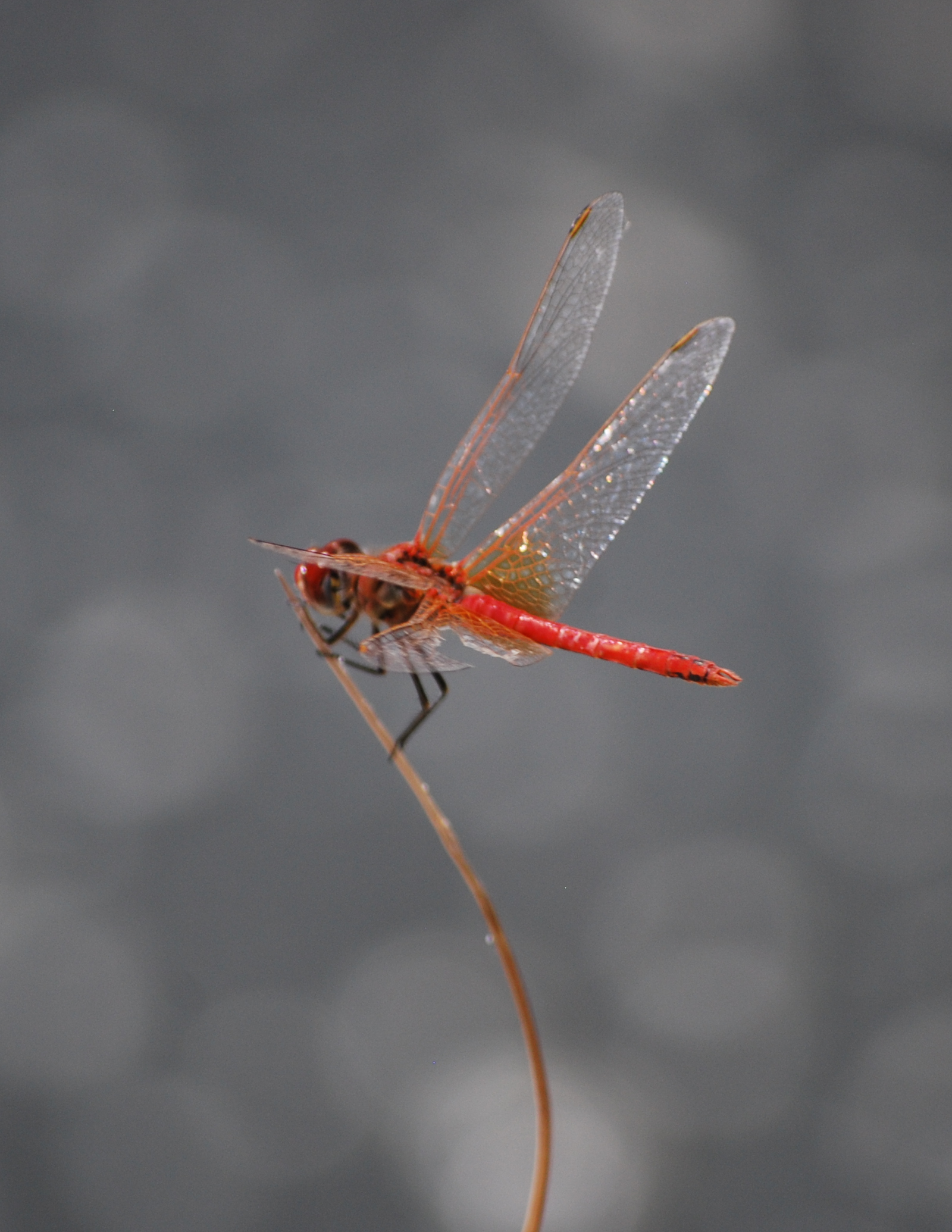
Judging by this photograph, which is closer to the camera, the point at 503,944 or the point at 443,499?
the point at 503,944

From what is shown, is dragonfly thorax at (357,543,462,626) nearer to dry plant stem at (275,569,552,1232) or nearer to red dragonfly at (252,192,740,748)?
red dragonfly at (252,192,740,748)

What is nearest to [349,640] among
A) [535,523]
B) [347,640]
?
[347,640]

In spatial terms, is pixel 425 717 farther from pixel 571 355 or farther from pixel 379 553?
pixel 571 355

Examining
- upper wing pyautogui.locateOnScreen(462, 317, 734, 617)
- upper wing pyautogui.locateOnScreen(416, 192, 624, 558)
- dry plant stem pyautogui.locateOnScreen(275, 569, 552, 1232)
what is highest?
upper wing pyautogui.locateOnScreen(416, 192, 624, 558)

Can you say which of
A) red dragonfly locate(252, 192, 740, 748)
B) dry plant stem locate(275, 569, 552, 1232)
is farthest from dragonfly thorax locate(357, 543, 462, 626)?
dry plant stem locate(275, 569, 552, 1232)

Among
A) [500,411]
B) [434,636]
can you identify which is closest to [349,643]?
[434,636]

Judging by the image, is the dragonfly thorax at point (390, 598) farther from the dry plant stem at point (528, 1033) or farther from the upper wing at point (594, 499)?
the dry plant stem at point (528, 1033)

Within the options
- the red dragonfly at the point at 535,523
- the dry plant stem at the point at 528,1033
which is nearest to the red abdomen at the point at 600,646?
the red dragonfly at the point at 535,523
